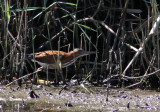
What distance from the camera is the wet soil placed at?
4.17m

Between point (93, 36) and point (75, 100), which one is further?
point (93, 36)

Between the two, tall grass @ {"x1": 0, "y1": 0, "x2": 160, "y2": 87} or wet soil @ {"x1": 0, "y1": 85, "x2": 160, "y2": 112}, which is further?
tall grass @ {"x1": 0, "y1": 0, "x2": 160, "y2": 87}

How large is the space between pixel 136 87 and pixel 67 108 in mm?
1715

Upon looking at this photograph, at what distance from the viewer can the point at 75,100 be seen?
462 centimetres

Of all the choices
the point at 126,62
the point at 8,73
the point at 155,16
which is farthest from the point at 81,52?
Result: the point at 155,16

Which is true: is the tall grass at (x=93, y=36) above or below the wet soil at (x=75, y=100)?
above

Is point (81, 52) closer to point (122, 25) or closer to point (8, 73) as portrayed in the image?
point (122, 25)

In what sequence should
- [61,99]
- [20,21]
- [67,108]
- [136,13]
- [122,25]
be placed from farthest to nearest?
1. [136,13]
2. [122,25]
3. [20,21]
4. [61,99]
5. [67,108]

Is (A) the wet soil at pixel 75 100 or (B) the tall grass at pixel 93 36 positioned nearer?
(A) the wet soil at pixel 75 100

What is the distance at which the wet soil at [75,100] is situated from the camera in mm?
4168

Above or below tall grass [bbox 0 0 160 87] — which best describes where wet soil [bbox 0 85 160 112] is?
below

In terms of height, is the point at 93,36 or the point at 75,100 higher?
the point at 93,36

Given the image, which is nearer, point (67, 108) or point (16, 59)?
point (67, 108)

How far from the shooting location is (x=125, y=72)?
18.2 feet
